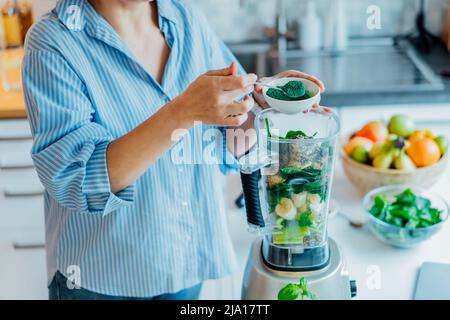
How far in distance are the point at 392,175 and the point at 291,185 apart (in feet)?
1.54

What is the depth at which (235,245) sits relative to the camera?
1126 mm

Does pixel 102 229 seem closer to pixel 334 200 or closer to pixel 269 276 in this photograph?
pixel 269 276

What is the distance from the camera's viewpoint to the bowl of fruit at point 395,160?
1.18 meters

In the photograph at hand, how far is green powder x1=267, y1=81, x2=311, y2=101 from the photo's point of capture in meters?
0.71

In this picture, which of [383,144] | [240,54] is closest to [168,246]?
[383,144]

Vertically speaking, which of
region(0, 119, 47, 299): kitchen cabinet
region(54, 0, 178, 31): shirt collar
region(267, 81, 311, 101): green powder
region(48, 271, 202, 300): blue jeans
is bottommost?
region(0, 119, 47, 299): kitchen cabinet

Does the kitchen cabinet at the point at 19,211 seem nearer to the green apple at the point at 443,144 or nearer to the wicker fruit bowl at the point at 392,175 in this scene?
the wicker fruit bowl at the point at 392,175

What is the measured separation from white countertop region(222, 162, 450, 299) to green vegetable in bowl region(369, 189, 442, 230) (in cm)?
3

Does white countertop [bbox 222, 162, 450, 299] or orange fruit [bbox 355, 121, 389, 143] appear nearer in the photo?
white countertop [bbox 222, 162, 450, 299]

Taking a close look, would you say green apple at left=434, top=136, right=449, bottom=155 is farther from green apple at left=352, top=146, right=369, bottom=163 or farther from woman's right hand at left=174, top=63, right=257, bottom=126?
woman's right hand at left=174, top=63, right=257, bottom=126

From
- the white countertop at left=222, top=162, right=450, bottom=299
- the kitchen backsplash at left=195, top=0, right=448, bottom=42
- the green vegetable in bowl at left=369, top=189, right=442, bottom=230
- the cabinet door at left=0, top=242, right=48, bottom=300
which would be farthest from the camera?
the kitchen backsplash at left=195, top=0, right=448, bottom=42

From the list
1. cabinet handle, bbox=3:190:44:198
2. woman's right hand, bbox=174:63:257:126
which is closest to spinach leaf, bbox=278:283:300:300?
woman's right hand, bbox=174:63:257:126

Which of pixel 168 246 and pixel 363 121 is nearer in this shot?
pixel 168 246

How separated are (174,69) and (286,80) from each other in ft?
0.89
